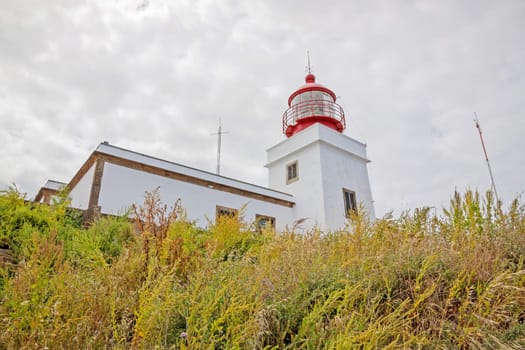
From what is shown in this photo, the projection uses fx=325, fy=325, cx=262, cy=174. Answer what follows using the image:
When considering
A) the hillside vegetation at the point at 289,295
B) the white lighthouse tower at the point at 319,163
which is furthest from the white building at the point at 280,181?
the hillside vegetation at the point at 289,295

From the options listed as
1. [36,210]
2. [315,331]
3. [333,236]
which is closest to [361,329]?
[315,331]

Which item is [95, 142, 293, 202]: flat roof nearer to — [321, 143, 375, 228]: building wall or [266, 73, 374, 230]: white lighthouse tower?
[266, 73, 374, 230]: white lighthouse tower

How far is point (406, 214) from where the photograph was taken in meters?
4.44

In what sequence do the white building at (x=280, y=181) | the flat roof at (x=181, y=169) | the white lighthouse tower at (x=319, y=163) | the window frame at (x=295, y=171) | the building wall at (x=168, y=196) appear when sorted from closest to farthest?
the building wall at (x=168, y=196) → the white building at (x=280, y=181) → the flat roof at (x=181, y=169) → the white lighthouse tower at (x=319, y=163) → the window frame at (x=295, y=171)

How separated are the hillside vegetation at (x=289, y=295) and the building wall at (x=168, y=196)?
4855 mm

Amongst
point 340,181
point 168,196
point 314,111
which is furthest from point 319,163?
point 168,196

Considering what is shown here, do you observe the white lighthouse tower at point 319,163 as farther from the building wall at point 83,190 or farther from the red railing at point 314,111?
the building wall at point 83,190

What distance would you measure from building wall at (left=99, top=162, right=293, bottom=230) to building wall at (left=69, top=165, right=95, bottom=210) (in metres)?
0.51

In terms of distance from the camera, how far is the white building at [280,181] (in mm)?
8875

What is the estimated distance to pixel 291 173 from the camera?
14.1 m

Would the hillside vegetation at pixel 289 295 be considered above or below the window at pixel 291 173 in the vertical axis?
below

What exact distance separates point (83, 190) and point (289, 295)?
8.76 m

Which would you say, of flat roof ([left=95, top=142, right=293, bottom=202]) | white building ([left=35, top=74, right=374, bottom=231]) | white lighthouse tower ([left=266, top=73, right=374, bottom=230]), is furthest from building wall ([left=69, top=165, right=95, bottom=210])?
white lighthouse tower ([left=266, top=73, right=374, bottom=230])

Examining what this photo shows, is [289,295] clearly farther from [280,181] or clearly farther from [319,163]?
[280,181]
